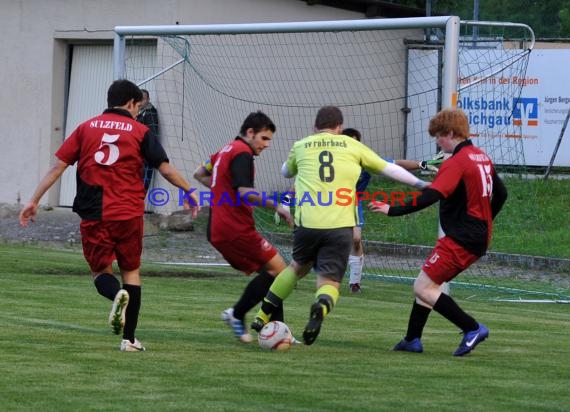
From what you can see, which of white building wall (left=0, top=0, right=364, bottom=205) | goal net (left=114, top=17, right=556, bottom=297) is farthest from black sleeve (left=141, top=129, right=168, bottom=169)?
white building wall (left=0, top=0, right=364, bottom=205)

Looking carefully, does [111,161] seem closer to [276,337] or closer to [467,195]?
[276,337]

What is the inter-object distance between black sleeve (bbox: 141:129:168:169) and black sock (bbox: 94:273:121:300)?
916 mm

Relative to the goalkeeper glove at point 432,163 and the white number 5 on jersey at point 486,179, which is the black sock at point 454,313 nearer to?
the white number 5 on jersey at point 486,179

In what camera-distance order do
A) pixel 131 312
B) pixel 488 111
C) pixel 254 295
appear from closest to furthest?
pixel 131 312
pixel 254 295
pixel 488 111

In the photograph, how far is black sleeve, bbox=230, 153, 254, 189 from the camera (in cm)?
937

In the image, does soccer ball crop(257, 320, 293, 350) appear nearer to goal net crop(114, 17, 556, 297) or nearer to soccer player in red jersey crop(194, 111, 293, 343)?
soccer player in red jersey crop(194, 111, 293, 343)

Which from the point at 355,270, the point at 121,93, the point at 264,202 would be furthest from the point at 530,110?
the point at 121,93

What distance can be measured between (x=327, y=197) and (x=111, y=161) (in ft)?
5.21

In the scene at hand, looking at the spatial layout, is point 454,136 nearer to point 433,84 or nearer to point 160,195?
point 433,84

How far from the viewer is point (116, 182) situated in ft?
29.4

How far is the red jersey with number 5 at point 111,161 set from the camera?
892cm

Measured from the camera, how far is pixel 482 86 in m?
18.6

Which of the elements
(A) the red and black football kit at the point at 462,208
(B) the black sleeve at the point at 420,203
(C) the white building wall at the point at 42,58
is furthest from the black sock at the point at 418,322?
(C) the white building wall at the point at 42,58

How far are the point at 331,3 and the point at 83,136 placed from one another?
17.4m
